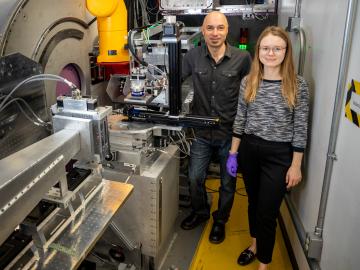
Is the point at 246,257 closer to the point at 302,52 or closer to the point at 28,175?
the point at 302,52

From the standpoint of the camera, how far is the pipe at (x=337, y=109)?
127 centimetres

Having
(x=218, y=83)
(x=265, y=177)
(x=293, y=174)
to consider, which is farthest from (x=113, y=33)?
(x=293, y=174)

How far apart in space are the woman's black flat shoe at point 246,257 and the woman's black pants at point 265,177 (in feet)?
0.80

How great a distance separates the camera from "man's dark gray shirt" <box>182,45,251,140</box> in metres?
2.08

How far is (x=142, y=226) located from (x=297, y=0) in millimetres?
1804

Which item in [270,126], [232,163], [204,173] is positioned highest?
[270,126]

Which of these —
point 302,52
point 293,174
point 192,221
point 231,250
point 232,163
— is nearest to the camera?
point 293,174

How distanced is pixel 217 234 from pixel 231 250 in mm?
152

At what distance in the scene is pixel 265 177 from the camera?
1.78 metres

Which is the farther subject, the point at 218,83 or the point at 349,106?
the point at 218,83

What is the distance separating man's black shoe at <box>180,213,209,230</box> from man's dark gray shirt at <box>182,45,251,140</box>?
0.72m

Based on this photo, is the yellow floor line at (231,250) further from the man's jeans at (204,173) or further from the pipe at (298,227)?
the pipe at (298,227)

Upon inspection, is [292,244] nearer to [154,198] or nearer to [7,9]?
[154,198]

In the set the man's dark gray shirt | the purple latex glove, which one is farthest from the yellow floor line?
the man's dark gray shirt
